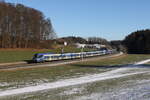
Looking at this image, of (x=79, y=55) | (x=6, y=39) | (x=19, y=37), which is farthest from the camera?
(x=19, y=37)

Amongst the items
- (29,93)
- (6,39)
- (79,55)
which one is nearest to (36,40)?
(6,39)

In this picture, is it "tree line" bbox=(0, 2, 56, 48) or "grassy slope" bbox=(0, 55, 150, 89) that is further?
"tree line" bbox=(0, 2, 56, 48)

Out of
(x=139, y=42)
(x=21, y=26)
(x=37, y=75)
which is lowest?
(x=37, y=75)

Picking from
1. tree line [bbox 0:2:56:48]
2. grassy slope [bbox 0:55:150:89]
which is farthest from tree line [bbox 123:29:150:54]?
grassy slope [bbox 0:55:150:89]

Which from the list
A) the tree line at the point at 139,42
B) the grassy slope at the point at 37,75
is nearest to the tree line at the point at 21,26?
the tree line at the point at 139,42

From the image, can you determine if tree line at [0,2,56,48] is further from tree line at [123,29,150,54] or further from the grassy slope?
the grassy slope

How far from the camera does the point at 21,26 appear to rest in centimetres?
9200

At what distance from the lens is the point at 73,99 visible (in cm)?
964

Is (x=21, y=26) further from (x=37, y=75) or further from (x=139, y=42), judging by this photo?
(x=37, y=75)

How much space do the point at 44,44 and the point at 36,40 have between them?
5.52 m

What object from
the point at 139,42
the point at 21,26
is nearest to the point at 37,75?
the point at 21,26

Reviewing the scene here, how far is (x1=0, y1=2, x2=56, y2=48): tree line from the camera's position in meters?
84.4

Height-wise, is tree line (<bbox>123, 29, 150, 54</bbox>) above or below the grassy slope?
above

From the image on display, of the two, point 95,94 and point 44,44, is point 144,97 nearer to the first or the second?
point 95,94
